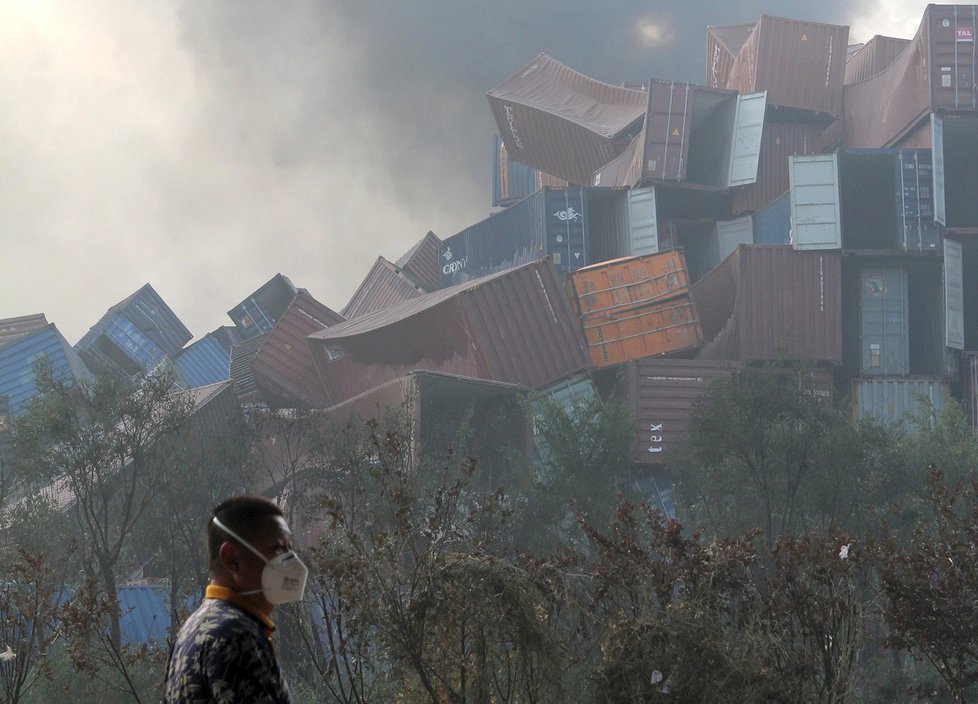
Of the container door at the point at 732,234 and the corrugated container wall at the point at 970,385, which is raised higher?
the container door at the point at 732,234

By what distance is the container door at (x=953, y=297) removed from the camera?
119ft

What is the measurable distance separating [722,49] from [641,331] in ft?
77.6

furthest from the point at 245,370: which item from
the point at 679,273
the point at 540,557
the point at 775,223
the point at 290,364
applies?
the point at 540,557

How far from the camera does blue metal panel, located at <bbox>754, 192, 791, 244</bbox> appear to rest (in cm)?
4150

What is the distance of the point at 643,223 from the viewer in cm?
4125

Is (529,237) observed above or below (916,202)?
below

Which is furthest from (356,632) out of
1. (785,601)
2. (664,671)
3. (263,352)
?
(263,352)

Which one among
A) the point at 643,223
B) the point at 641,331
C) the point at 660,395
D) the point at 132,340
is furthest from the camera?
the point at 132,340

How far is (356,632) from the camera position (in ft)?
29.4

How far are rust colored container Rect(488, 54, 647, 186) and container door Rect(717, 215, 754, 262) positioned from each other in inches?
213

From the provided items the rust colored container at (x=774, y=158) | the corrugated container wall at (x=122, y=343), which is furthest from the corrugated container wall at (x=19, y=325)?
the rust colored container at (x=774, y=158)

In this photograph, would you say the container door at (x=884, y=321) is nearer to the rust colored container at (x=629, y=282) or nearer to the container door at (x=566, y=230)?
the rust colored container at (x=629, y=282)

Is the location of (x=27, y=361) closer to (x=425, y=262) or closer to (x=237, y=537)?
(x=425, y=262)

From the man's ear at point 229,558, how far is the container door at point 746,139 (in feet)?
133
